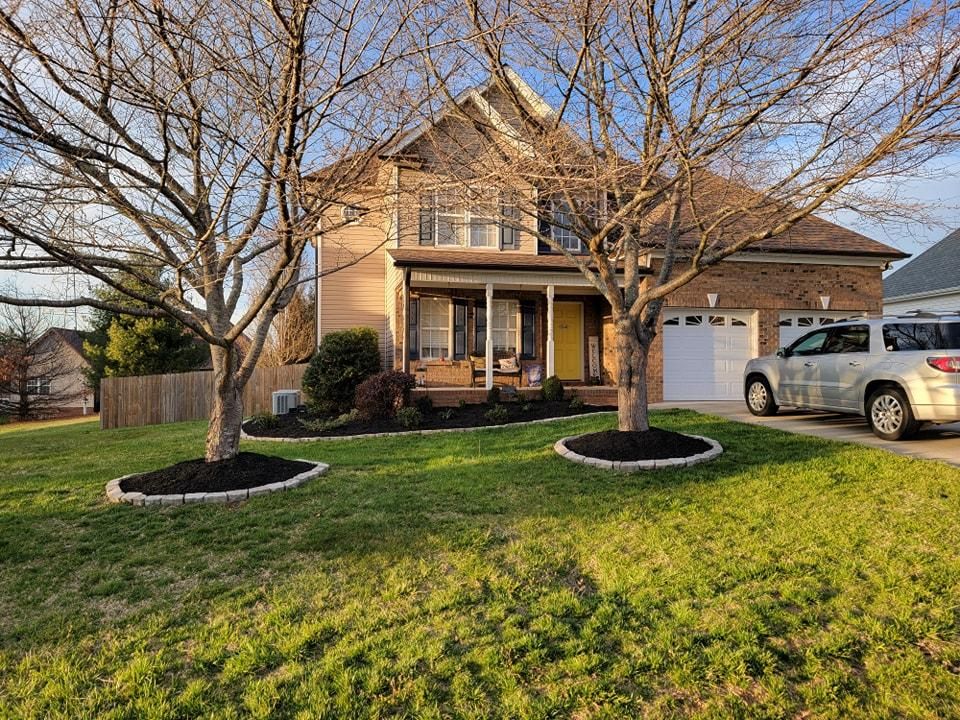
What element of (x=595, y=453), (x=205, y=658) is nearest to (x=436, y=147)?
(x=595, y=453)

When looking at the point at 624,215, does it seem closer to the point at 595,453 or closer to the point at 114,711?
the point at 595,453

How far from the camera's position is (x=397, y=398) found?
11.0 metres

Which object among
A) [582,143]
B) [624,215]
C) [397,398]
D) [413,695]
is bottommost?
[413,695]

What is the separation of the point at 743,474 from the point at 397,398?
6839mm

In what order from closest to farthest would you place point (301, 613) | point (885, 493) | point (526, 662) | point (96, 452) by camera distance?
point (526, 662) → point (301, 613) → point (885, 493) → point (96, 452)

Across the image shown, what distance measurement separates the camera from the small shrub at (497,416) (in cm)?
1056

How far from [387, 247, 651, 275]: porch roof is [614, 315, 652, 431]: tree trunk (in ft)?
16.3

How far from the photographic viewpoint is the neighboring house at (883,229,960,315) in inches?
781

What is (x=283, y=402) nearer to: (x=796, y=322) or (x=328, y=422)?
(x=328, y=422)

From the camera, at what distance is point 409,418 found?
10.3m

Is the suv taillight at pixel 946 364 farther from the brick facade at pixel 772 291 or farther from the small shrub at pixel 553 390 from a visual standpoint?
the small shrub at pixel 553 390

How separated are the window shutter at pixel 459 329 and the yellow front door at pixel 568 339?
2.59m

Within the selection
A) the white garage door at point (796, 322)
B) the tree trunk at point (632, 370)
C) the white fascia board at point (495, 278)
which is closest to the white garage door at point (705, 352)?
the white garage door at point (796, 322)

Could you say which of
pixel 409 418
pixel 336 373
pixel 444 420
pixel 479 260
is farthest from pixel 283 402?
pixel 479 260
